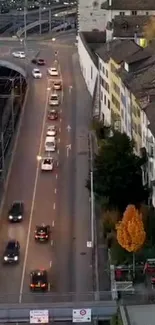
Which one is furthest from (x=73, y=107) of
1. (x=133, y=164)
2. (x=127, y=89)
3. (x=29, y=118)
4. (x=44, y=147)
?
(x=133, y=164)

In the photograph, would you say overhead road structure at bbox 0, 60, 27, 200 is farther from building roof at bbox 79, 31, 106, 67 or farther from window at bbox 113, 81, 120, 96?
window at bbox 113, 81, 120, 96

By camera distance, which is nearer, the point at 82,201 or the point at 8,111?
the point at 82,201

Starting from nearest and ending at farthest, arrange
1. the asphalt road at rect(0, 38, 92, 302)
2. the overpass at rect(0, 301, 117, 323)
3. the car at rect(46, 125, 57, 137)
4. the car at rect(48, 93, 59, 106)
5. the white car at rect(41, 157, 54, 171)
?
the overpass at rect(0, 301, 117, 323) < the asphalt road at rect(0, 38, 92, 302) < the white car at rect(41, 157, 54, 171) < the car at rect(46, 125, 57, 137) < the car at rect(48, 93, 59, 106)

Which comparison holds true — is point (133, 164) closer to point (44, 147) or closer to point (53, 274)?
point (53, 274)

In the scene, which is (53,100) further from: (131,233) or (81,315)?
(81,315)

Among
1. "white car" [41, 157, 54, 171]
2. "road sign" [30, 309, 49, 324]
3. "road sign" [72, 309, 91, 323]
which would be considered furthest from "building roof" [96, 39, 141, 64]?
"road sign" [30, 309, 49, 324]

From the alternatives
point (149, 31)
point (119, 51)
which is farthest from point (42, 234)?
point (149, 31)
